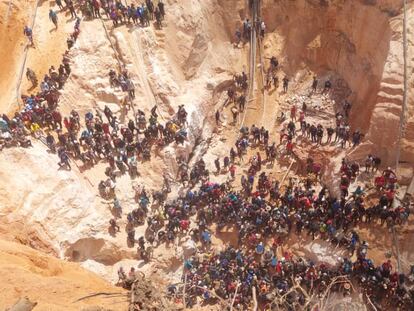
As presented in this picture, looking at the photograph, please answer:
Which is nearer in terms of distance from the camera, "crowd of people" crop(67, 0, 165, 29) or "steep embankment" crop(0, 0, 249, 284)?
"steep embankment" crop(0, 0, 249, 284)

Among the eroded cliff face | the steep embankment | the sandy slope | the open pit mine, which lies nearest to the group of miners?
the open pit mine

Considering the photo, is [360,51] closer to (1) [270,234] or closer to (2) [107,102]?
(1) [270,234]

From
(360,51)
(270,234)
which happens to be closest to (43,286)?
(270,234)

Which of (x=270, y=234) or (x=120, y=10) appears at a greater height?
(x=120, y=10)

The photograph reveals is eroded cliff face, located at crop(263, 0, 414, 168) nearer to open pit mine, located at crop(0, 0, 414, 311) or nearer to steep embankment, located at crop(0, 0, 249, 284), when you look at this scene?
open pit mine, located at crop(0, 0, 414, 311)

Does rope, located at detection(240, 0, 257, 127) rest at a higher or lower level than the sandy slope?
higher

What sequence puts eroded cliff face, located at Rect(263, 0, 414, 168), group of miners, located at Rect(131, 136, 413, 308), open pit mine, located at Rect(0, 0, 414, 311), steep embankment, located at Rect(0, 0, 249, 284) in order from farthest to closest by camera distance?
A: eroded cliff face, located at Rect(263, 0, 414, 168) < open pit mine, located at Rect(0, 0, 414, 311) < group of miners, located at Rect(131, 136, 413, 308) < steep embankment, located at Rect(0, 0, 249, 284)
